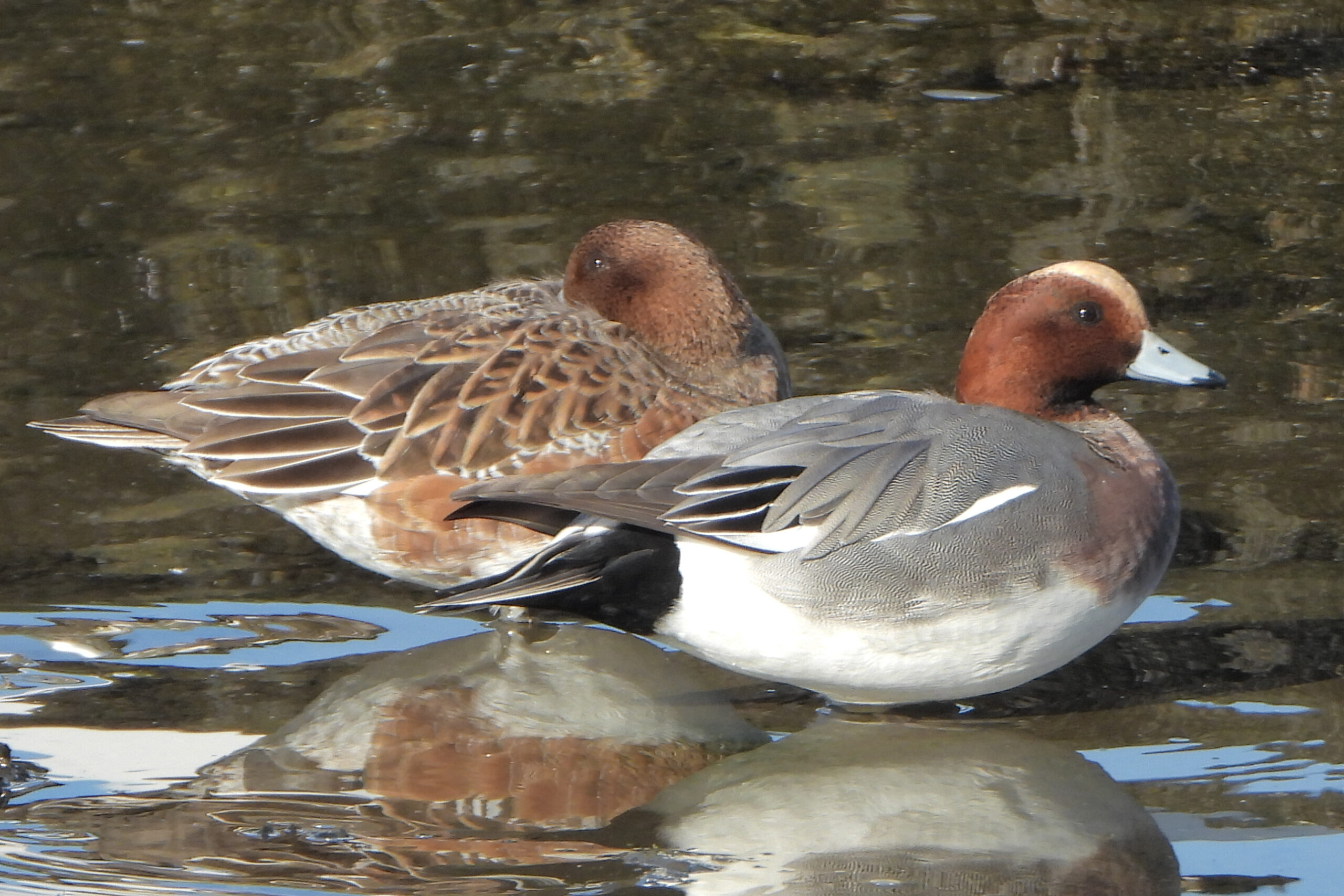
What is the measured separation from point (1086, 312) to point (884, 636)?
1017 mm

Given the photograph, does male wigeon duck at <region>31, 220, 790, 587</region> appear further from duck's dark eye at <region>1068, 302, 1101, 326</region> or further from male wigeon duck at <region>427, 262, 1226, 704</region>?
duck's dark eye at <region>1068, 302, 1101, 326</region>

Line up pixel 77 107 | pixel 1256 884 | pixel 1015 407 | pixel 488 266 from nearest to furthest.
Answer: pixel 1256 884
pixel 1015 407
pixel 488 266
pixel 77 107

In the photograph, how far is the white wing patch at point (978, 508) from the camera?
3748 mm

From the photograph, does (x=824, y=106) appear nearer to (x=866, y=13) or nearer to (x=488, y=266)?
(x=866, y=13)

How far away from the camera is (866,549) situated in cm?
374

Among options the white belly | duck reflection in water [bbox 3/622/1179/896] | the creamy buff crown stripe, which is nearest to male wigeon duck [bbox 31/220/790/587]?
duck reflection in water [bbox 3/622/1179/896]

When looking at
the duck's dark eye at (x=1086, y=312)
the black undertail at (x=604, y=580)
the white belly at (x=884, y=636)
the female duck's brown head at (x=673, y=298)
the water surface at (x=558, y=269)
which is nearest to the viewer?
the water surface at (x=558, y=269)

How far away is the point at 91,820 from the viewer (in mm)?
3561

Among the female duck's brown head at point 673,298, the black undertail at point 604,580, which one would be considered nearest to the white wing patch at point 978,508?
the black undertail at point 604,580

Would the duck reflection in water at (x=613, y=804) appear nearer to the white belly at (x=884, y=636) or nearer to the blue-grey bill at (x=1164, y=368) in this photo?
the white belly at (x=884, y=636)

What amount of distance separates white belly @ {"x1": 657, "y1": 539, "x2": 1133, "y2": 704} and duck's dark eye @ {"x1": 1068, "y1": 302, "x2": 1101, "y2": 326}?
73 centimetres

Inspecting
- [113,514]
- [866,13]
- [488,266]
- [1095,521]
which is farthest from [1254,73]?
[113,514]

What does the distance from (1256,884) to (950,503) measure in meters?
0.96

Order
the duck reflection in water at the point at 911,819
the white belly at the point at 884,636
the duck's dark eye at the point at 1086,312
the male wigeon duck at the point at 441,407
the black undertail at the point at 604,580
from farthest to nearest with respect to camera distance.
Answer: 1. the male wigeon duck at the point at 441,407
2. the duck's dark eye at the point at 1086,312
3. the black undertail at the point at 604,580
4. the white belly at the point at 884,636
5. the duck reflection in water at the point at 911,819
